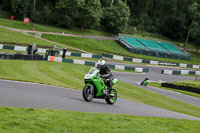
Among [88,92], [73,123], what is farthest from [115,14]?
[73,123]

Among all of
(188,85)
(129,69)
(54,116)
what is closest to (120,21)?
(129,69)

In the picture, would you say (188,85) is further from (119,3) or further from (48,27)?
(119,3)

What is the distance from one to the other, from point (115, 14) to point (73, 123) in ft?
221

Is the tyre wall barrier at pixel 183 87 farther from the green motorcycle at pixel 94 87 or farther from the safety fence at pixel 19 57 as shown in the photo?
the green motorcycle at pixel 94 87

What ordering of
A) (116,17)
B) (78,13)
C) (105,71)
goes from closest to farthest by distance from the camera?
(105,71) → (78,13) → (116,17)

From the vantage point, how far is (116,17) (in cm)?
7375

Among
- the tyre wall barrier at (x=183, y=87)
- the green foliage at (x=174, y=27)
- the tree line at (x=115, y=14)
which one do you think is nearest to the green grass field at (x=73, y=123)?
the tyre wall barrier at (x=183, y=87)

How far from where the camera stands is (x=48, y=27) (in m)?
63.7

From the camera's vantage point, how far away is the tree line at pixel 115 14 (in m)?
65.8

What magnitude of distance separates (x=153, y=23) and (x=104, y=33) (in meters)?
26.2

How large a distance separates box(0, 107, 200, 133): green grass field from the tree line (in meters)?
56.9

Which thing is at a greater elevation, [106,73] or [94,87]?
[106,73]

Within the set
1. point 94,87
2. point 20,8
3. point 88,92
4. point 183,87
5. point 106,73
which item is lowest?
point 183,87

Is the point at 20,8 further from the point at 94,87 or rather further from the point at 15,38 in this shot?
Answer: the point at 94,87
